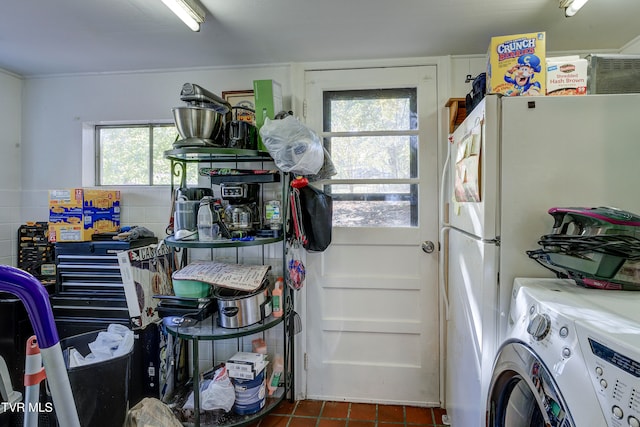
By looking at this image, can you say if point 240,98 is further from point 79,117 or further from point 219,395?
point 219,395

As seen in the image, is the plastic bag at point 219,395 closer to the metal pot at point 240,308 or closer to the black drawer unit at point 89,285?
the metal pot at point 240,308

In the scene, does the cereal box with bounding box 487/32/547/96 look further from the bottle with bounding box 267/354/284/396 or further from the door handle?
the bottle with bounding box 267/354/284/396

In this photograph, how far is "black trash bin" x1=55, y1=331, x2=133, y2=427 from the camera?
1.56 metres

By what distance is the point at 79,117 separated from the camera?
2.44 meters

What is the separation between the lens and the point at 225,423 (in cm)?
184

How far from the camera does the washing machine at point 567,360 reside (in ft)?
1.85

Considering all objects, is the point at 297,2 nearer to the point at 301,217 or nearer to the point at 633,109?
the point at 301,217

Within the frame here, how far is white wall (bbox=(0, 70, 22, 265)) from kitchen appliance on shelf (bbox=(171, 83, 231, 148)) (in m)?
1.52

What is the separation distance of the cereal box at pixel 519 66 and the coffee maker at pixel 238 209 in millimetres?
1365

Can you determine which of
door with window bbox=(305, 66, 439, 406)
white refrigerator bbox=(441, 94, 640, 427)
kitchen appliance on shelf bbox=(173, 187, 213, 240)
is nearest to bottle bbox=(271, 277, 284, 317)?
door with window bbox=(305, 66, 439, 406)

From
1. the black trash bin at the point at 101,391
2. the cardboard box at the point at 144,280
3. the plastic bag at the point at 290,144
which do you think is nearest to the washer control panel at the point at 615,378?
the plastic bag at the point at 290,144

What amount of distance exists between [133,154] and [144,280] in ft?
3.26

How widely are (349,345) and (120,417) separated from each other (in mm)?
1315

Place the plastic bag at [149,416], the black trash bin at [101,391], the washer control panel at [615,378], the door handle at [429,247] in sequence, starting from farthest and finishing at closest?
the door handle at [429,247]
the black trash bin at [101,391]
the plastic bag at [149,416]
the washer control panel at [615,378]
